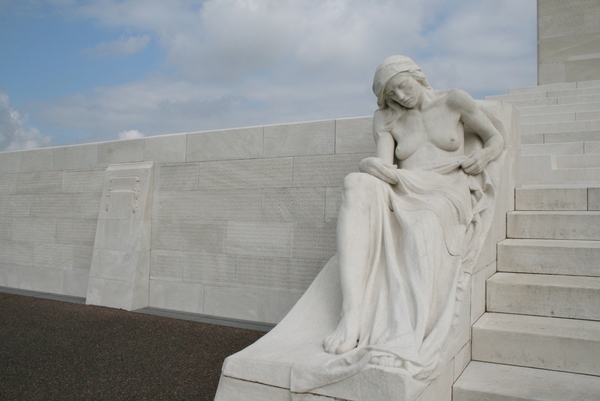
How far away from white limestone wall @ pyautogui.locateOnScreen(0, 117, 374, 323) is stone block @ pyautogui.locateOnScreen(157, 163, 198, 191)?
1 centimetres

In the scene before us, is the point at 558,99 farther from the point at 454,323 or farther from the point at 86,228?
the point at 86,228

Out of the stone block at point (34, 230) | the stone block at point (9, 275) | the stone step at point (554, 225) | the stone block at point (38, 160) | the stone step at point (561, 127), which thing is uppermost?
the stone step at point (561, 127)

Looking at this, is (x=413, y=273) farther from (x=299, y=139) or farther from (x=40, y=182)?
(x=40, y=182)

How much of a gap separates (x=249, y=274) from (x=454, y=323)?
313 cm

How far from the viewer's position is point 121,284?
20.0 ft

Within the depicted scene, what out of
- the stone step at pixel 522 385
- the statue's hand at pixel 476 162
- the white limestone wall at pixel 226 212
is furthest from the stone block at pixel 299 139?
the stone step at pixel 522 385

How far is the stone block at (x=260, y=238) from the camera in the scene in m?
5.24

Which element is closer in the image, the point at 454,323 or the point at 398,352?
the point at 398,352

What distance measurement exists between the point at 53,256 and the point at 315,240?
172 inches

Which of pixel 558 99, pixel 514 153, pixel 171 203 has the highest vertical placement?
pixel 558 99

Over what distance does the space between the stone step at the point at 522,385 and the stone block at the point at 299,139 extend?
2792 mm

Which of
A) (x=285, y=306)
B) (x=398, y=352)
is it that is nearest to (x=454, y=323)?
(x=398, y=352)

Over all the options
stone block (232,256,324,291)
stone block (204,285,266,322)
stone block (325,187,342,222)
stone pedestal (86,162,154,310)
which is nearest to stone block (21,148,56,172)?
stone pedestal (86,162,154,310)

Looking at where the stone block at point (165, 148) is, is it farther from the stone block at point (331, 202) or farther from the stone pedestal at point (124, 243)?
the stone block at point (331, 202)
